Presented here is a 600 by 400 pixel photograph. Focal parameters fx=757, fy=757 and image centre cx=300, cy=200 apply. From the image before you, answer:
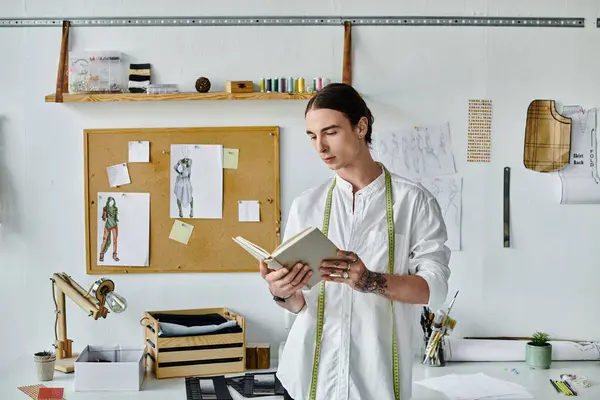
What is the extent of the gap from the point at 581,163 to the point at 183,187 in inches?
65.8

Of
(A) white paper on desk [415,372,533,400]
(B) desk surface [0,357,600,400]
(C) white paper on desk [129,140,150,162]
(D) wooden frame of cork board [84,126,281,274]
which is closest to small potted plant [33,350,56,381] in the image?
(B) desk surface [0,357,600,400]

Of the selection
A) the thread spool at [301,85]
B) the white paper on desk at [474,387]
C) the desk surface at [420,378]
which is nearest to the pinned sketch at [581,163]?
the desk surface at [420,378]

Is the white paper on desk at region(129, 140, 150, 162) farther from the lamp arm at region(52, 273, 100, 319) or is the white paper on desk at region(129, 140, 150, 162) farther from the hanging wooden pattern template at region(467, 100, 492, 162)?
the hanging wooden pattern template at region(467, 100, 492, 162)

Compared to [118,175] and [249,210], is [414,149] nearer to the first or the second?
[249,210]

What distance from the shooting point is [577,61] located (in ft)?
10.4

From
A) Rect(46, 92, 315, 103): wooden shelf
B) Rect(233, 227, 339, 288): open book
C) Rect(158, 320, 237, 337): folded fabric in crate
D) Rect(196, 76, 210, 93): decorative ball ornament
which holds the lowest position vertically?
Rect(158, 320, 237, 337): folded fabric in crate

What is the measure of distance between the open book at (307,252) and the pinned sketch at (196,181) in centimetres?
131

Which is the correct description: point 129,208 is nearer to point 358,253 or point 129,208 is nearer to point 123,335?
point 123,335

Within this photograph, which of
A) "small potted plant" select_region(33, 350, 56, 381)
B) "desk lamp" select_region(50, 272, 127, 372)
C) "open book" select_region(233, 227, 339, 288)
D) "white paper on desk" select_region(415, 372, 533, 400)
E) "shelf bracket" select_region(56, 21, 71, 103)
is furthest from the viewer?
"shelf bracket" select_region(56, 21, 71, 103)

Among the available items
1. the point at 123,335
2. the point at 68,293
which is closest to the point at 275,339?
the point at 123,335

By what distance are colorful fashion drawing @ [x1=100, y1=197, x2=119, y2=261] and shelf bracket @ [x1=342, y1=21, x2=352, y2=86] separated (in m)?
1.08

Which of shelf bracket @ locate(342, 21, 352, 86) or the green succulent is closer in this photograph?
the green succulent

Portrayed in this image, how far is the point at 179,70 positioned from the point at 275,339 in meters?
1.19

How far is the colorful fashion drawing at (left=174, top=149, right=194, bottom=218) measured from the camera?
3.13 metres
